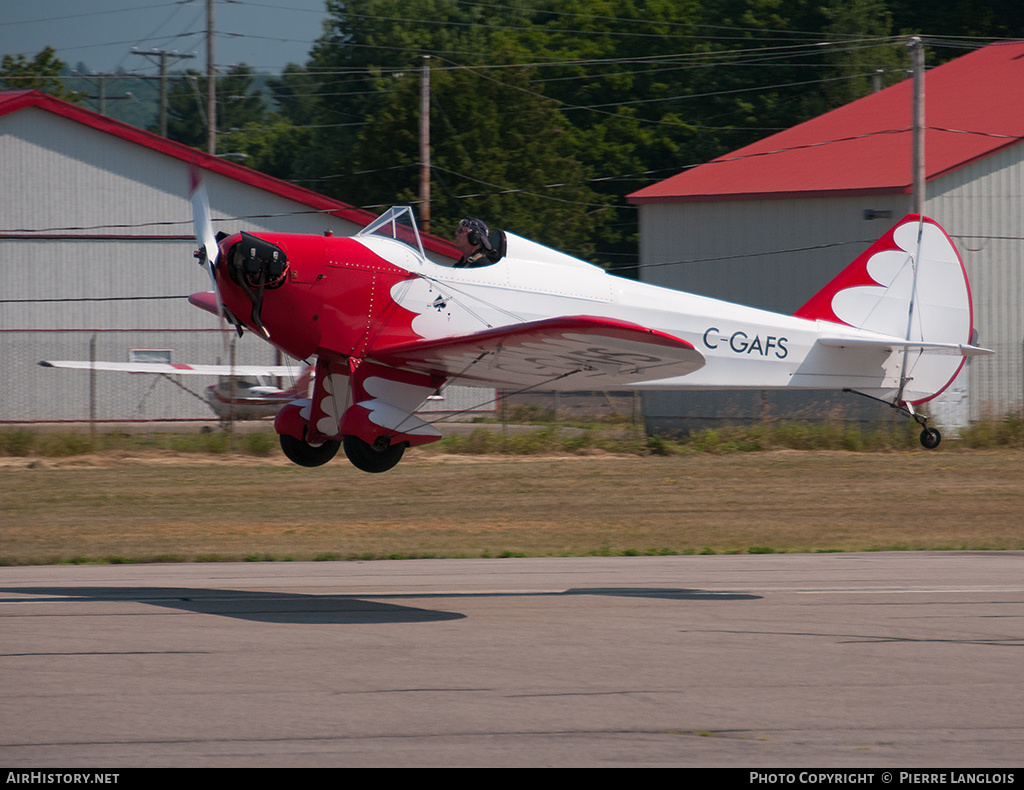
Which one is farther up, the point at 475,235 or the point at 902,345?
the point at 475,235

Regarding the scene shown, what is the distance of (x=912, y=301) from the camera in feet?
42.9

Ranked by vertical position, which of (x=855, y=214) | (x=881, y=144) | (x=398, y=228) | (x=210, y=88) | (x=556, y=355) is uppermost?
(x=210, y=88)

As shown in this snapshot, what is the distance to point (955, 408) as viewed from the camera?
1063 inches

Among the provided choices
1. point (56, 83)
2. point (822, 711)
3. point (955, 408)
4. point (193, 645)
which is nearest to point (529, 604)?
point (193, 645)

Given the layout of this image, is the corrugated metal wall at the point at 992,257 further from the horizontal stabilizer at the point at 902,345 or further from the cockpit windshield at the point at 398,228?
the cockpit windshield at the point at 398,228

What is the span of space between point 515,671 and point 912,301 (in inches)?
320

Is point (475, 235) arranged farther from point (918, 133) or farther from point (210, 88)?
Result: point (210, 88)

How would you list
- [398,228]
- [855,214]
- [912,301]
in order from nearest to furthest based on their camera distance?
[398,228] → [912,301] → [855,214]

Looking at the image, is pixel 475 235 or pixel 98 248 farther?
pixel 98 248

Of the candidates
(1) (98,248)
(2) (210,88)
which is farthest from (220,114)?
(1) (98,248)

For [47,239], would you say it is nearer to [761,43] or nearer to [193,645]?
[193,645]

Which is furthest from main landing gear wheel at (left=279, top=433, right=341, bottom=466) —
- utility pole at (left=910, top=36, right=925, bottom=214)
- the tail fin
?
utility pole at (left=910, top=36, right=925, bottom=214)

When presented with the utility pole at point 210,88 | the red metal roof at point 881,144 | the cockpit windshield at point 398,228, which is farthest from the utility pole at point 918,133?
the utility pole at point 210,88

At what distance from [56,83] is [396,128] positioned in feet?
81.4
